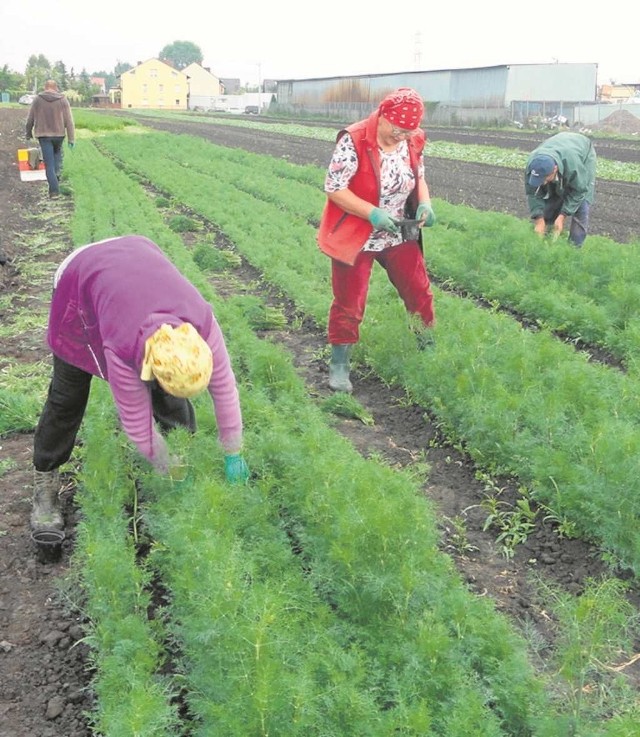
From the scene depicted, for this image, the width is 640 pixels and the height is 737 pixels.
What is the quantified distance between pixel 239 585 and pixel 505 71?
4622 centimetres

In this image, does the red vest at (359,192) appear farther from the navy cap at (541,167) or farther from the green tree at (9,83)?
the green tree at (9,83)

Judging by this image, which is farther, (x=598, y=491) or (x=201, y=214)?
(x=201, y=214)

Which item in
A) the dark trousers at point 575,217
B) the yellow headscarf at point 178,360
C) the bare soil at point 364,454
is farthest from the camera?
the dark trousers at point 575,217

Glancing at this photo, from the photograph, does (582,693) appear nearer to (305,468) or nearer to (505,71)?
(305,468)

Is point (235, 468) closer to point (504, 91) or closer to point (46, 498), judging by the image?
point (46, 498)

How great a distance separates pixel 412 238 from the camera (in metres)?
6.26

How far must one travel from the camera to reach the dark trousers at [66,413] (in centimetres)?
417

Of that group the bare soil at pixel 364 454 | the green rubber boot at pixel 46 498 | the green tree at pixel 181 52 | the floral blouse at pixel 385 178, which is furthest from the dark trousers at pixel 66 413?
the green tree at pixel 181 52

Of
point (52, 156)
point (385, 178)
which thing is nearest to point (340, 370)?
point (385, 178)

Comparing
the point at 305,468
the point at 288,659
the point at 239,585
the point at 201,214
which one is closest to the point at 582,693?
the point at 288,659

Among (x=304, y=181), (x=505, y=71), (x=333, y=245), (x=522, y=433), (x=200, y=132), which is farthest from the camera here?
(x=505, y=71)

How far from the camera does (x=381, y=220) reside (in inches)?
229

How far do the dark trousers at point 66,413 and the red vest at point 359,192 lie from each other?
76.6 inches

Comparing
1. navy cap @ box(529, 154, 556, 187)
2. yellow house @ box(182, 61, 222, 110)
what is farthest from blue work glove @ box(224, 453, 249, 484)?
yellow house @ box(182, 61, 222, 110)
